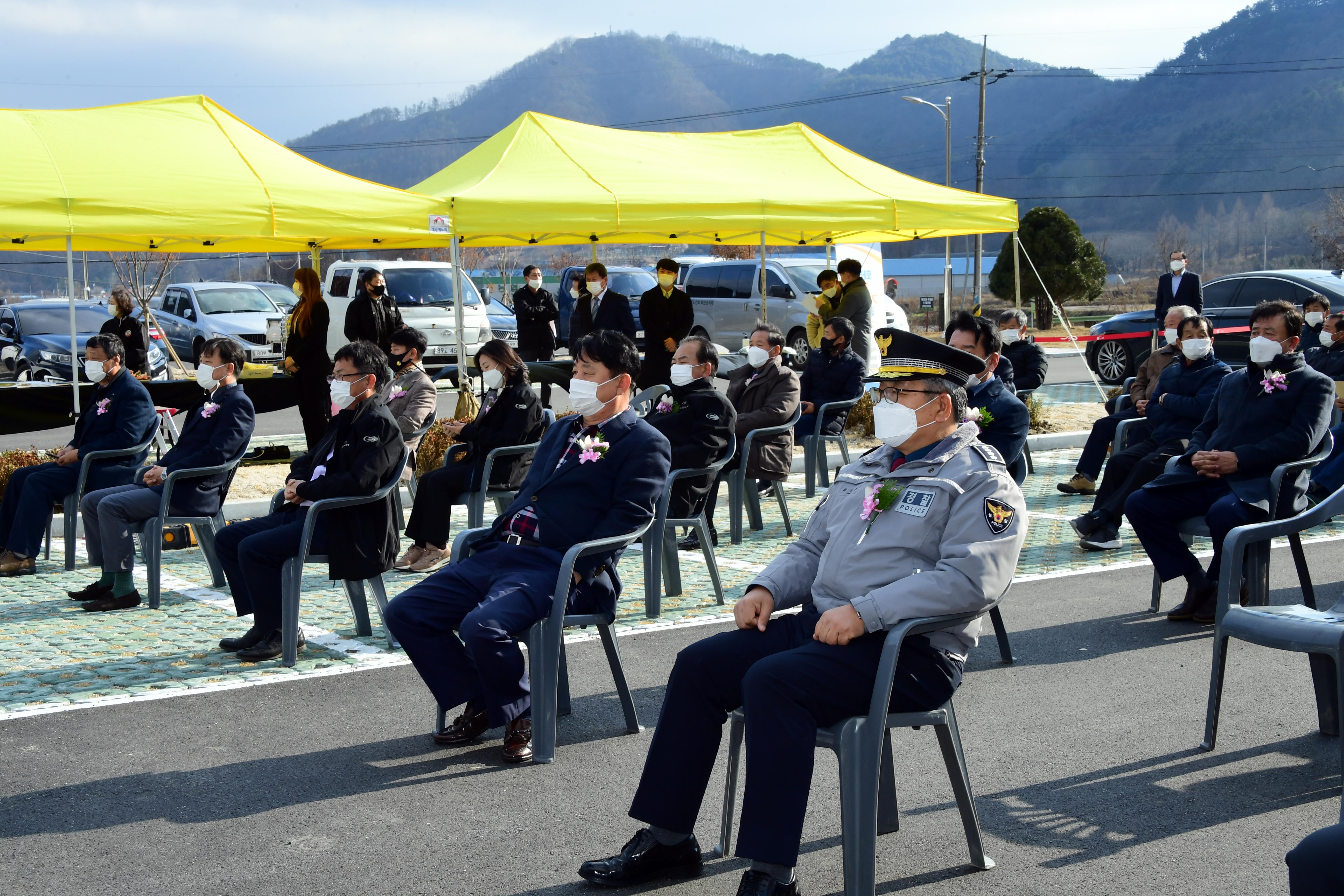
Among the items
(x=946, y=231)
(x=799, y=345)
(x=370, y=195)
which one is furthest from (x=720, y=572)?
(x=799, y=345)

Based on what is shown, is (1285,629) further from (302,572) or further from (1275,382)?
(302,572)

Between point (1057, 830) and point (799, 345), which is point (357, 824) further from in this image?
point (799, 345)

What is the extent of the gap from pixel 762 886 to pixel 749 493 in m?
5.93

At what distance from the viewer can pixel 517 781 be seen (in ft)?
14.9

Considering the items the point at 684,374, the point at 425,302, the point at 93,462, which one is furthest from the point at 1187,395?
the point at 425,302

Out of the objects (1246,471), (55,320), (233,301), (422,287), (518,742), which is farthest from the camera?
(233,301)

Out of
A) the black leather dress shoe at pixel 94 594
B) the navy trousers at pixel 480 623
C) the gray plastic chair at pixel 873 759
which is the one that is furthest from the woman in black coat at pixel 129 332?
the gray plastic chair at pixel 873 759

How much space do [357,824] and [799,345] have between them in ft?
58.8

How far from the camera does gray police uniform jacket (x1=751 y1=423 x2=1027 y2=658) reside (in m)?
3.58

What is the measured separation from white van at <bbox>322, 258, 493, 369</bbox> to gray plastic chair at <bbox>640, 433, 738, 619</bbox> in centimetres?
1397

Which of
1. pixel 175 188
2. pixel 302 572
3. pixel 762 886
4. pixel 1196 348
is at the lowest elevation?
pixel 762 886

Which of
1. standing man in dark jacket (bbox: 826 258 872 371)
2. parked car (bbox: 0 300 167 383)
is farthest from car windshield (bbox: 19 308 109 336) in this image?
standing man in dark jacket (bbox: 826 258 872 371)

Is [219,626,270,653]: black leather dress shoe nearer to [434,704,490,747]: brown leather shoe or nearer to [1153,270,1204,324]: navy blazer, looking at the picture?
[434,704,490,747]: brown leather shoe

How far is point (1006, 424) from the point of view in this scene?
7.38 meters
